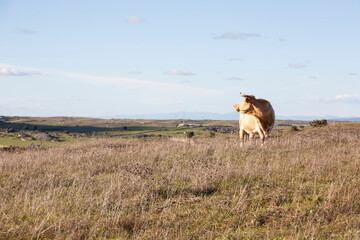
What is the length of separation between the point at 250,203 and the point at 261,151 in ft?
23.4

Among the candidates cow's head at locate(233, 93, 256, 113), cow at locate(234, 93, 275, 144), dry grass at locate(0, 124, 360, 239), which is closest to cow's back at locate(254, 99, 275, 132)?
cow at locate(234, 93, 275, 144)

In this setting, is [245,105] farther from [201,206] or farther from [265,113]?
[201,206]

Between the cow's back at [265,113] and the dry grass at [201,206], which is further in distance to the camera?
the cow's back at [265,113]

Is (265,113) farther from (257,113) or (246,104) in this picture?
(246,104)

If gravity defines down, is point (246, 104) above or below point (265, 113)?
above

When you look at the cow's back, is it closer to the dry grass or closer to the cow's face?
the cow's face

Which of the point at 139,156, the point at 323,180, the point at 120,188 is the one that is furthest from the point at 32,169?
the point at 323,180

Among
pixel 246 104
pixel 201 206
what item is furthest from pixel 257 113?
pixel 201 206

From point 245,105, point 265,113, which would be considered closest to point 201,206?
point 245,105

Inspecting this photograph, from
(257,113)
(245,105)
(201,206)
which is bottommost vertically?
(201,206)

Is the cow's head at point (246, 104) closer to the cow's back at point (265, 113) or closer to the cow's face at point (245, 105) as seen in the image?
the cow's face at point (245, 105)

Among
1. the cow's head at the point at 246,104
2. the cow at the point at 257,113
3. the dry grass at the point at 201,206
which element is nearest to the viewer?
the dry grass at the point at 201,206

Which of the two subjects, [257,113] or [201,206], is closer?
[201,206]

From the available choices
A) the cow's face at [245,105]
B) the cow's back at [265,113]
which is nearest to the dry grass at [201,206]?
the cow's back at [265,113]
